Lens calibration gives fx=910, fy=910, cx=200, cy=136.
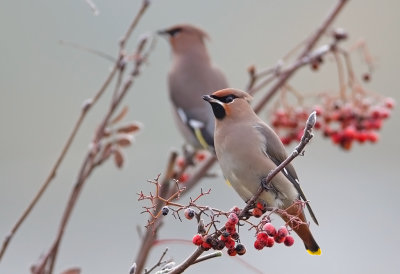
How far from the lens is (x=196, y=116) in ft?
14.1

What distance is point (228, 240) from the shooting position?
166cm

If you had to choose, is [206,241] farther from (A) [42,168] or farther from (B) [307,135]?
(A) [42,168]

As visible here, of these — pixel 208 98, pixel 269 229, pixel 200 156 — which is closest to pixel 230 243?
pixel 269 229

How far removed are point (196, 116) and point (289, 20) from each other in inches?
197

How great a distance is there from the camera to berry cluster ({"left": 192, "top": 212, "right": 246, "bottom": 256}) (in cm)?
164

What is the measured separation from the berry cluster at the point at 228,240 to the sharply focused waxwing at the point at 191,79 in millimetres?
2421

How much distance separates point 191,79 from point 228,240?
295 centimetres

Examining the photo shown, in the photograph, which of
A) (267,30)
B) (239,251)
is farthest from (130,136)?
(267,30)

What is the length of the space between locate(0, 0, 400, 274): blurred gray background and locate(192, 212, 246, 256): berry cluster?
352 centimetres

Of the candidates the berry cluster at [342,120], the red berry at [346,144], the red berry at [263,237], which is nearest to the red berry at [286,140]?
the berry cluster at [342,120]

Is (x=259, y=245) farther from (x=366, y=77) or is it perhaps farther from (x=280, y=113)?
(x=366, y=77)

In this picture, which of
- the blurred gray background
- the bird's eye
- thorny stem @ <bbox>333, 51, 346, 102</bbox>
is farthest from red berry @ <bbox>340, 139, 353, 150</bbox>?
the blurred gray background

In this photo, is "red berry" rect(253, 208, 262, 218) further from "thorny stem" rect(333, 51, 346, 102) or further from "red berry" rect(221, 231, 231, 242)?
"thorny stem" rect(333, 51, 346, 102)

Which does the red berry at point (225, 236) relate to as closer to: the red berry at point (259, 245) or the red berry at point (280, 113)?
the red berry at point (259, 245)
